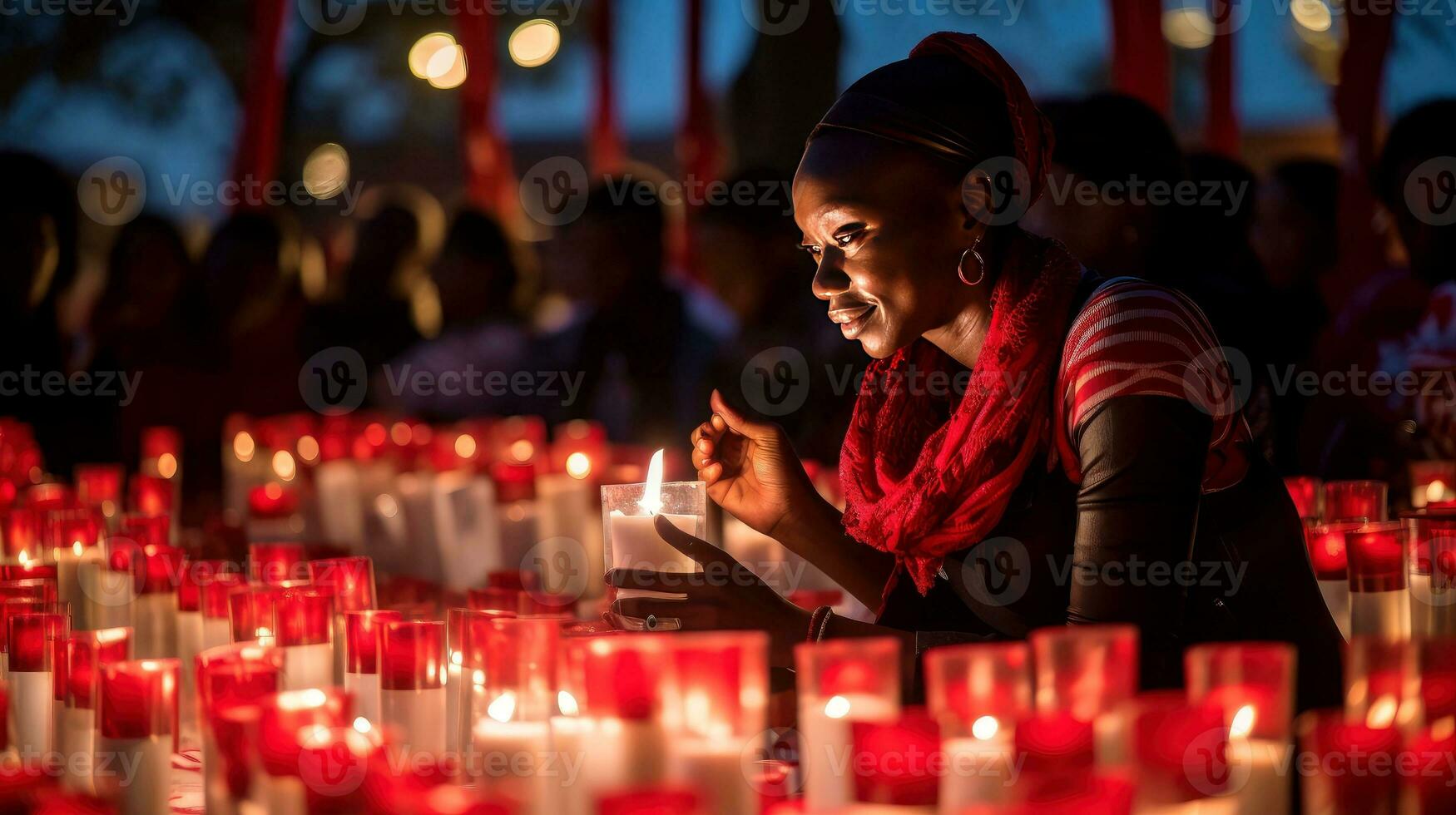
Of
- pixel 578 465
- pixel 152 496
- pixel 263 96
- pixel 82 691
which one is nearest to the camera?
pixel 82 691

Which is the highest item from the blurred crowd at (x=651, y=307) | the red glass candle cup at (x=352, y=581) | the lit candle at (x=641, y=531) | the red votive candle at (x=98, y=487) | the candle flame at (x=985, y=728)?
the blurred crowd at (x=651, y=307)

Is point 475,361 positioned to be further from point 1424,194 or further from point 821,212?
point 821,212

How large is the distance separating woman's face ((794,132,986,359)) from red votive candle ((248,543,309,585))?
0.86m

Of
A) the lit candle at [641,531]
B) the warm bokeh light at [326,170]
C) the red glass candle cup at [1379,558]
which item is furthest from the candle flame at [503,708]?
the warm bokeh light at [326,170]

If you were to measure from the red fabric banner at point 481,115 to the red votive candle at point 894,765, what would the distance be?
688cm

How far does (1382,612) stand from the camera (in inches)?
82.8

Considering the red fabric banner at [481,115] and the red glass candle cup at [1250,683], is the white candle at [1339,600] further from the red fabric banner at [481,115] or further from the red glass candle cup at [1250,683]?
the red fabric banner at [481,115]

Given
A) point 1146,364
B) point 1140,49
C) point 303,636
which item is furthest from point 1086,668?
point 1140,49

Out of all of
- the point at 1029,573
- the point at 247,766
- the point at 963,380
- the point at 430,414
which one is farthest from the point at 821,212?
the point at 430,414

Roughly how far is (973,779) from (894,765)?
0.34 ft

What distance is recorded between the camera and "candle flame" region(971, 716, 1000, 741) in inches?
54.6

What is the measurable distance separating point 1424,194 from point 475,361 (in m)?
3.48

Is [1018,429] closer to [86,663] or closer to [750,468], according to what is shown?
[750,468]

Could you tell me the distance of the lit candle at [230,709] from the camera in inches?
55.6
